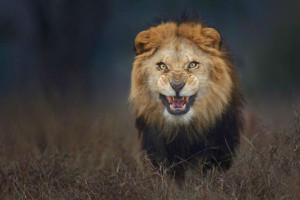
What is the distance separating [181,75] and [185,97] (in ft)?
0.51

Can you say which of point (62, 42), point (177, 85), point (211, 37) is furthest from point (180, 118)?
point (62, 42)

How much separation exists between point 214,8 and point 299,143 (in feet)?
16.9

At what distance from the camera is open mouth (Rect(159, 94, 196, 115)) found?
5.97 metres

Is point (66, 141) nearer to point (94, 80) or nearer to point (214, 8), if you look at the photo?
point (94, 80)

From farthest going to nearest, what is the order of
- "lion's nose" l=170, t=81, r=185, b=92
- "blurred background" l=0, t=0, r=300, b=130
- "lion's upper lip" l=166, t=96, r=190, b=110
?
"blurred background" l=0, t=0, r=300, b=130, "lion's upper lip" l=166, t=96, r=190, b=110, "lion's nose" l=170, t=81, r=185, b=92

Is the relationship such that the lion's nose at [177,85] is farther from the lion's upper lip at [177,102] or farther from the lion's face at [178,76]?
the lion's upper lip at [177,102]

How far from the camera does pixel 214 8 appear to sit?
1058 cm

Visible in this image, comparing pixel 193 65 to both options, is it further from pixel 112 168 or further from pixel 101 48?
pixel 101 48

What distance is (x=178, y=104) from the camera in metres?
5.98

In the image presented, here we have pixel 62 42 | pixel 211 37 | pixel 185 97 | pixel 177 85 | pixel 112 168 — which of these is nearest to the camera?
pixel 112 168

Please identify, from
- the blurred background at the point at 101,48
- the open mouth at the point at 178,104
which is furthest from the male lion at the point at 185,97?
the blurred background at the point at 101,48

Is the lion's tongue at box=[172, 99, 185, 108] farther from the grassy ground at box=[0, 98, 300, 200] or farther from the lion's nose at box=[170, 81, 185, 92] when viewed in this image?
the grassy ground at box=[0, 98, 300, 200]

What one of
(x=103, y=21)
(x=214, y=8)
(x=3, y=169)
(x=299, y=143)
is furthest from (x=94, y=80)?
(x=299, y=143)

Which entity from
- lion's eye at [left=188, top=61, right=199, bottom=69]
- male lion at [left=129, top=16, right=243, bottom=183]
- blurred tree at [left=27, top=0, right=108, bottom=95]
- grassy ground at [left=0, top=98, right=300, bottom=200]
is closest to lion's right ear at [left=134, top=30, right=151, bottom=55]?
male lion at [left=129, top=16, right=243, bottom=183]
